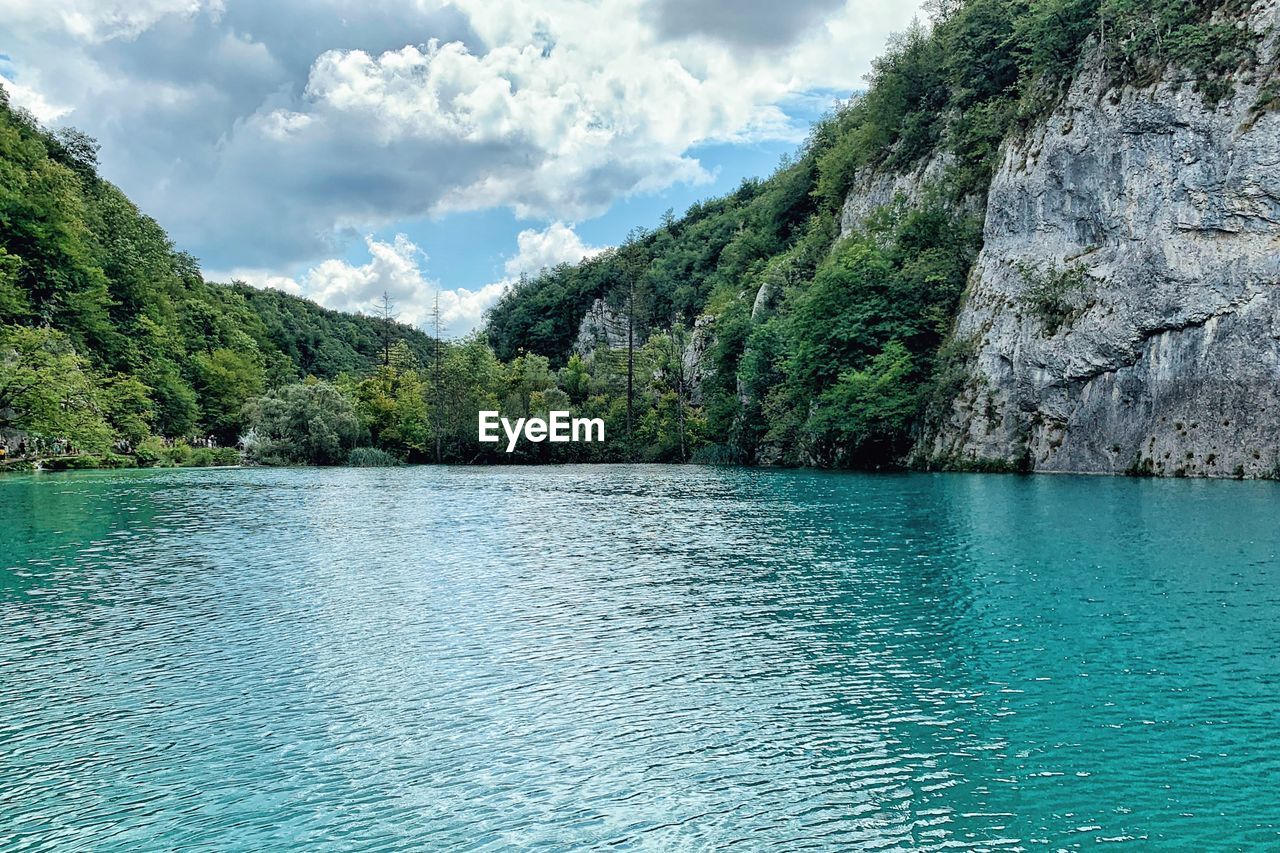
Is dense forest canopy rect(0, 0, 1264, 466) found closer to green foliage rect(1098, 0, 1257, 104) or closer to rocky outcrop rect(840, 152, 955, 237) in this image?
green foliage rect(1098, 0, 1257, 104)

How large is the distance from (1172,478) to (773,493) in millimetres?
17552

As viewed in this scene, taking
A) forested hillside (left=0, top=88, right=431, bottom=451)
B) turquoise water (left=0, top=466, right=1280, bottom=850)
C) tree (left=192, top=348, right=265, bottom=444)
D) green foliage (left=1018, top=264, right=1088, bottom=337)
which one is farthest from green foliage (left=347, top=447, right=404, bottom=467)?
green foliage (left=1018, top=264, right=1088, bottom=337)

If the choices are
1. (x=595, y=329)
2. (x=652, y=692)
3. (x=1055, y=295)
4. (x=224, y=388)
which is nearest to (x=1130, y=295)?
(x=1055, y=295)

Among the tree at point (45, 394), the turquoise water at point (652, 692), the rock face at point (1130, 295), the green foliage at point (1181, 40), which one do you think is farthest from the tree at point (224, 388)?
the green foliage at point (1181, 40)

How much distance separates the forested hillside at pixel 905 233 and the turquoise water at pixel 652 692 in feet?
95.9

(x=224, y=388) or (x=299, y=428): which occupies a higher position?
(x=224, y=388)

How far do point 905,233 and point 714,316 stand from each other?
29072 mm

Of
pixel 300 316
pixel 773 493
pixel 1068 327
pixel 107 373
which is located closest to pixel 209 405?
pixel 107 373

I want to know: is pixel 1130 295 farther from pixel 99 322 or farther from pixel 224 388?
pixel 224 388

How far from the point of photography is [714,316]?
3332 inches

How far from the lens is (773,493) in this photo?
3881 centimetres

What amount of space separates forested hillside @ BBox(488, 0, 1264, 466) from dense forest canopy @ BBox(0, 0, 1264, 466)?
0.18m

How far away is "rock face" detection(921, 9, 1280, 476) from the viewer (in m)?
36.6

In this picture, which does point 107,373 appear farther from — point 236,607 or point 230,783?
point 230,783
